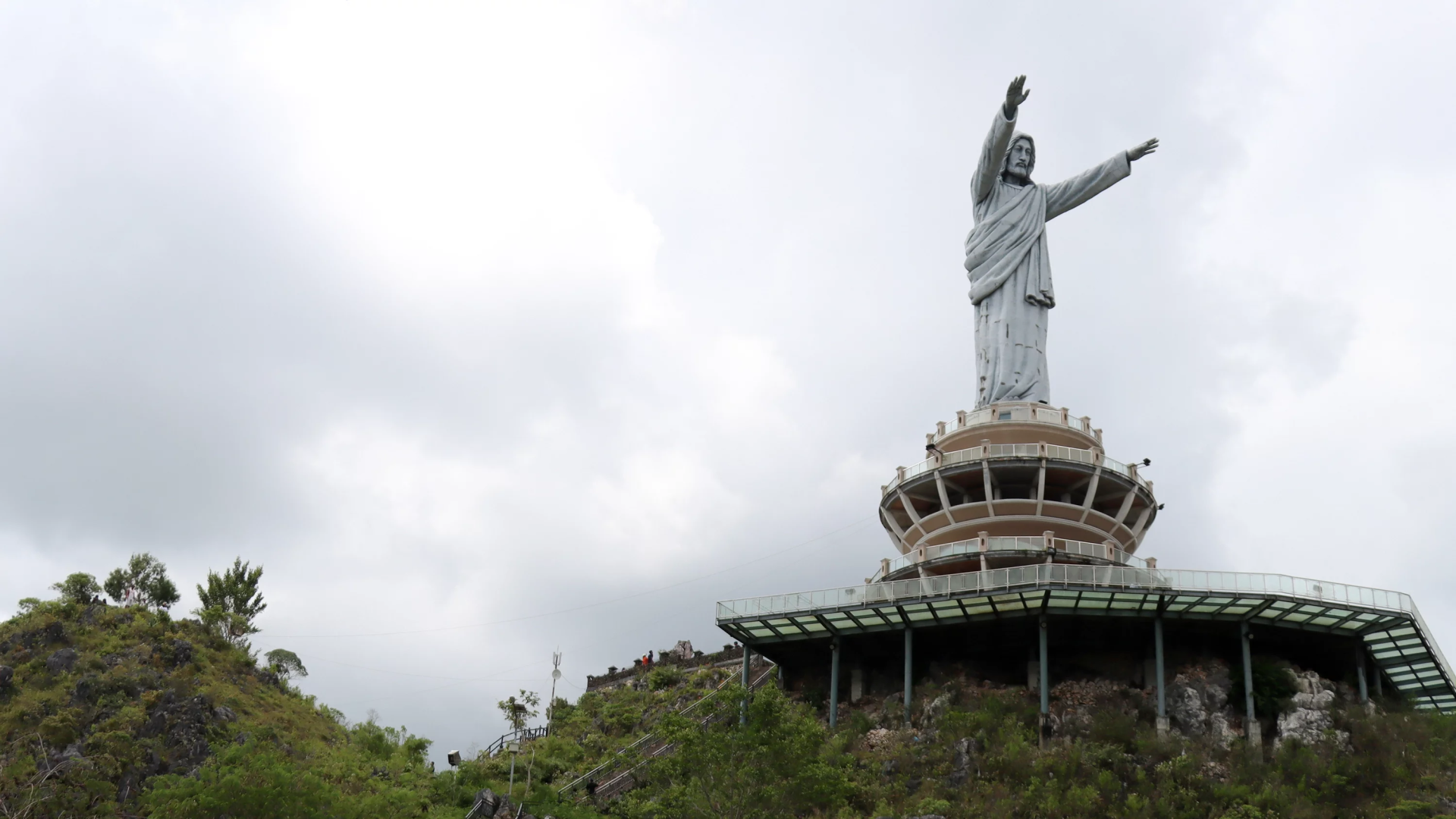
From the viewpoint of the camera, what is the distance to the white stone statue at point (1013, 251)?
58469mm

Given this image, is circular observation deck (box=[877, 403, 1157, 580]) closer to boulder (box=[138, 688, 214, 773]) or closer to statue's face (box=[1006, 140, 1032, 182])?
statue's face (box=[1006, 140, 1032, 182])

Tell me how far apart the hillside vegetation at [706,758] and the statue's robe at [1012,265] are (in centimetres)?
1718

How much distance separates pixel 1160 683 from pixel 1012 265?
23.9m

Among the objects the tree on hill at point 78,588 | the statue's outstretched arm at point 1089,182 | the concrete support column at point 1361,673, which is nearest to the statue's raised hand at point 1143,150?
the statue's outstretched arm at point 1089,182

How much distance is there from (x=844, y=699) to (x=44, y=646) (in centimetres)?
3475

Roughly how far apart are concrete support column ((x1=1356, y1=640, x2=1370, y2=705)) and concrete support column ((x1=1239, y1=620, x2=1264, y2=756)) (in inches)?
157

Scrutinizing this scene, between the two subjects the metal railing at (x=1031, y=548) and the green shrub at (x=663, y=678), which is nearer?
the metal railing at (x=1031, y=548)

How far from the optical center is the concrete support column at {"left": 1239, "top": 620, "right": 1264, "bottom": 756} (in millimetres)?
41625

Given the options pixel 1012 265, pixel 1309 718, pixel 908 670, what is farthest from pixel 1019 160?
pixel 1309 718

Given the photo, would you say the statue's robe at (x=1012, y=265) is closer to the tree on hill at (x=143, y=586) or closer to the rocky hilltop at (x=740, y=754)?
the rocky hilltop at (x=740, y=754)

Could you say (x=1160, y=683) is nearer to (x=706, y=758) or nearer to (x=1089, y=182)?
(x=706, y=758)

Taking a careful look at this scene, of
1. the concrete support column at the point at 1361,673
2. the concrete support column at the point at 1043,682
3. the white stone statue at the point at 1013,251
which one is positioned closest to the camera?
the concrete support column at the point at 1043,682

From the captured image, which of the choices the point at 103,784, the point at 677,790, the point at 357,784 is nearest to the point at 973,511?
the point at 677,790

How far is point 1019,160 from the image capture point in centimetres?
6334
